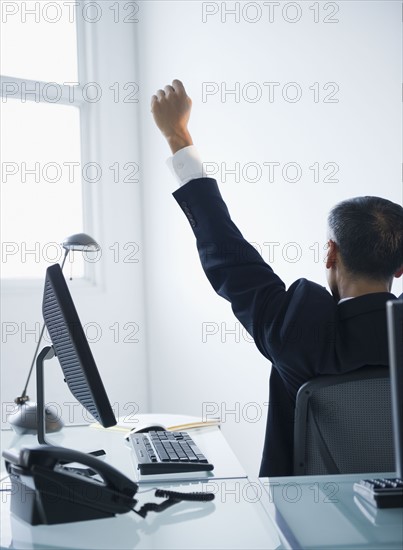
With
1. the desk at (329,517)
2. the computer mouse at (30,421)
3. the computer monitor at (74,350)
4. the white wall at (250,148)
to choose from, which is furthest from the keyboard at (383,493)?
the white wall at (250,148)

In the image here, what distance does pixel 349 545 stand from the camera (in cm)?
95

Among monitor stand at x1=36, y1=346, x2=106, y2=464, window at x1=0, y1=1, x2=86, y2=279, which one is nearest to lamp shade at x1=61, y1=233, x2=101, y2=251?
monitor stand at x1=36, y1=346, x2=106, y2=464

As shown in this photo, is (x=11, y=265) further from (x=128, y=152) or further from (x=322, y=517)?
(x=322, y=517)

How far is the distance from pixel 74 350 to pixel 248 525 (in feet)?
1.58

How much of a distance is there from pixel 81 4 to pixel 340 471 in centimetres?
345

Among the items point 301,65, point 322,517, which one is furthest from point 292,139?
point 322,517

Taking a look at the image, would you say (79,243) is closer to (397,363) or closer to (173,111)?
(173,111)

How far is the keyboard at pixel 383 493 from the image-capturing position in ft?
3.59

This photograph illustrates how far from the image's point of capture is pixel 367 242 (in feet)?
5.26

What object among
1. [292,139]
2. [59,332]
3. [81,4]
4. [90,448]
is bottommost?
[90,448]

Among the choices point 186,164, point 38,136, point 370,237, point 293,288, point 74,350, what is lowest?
point 74,350

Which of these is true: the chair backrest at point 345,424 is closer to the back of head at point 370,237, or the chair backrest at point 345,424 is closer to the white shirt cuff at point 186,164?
the back of head at point 370,237

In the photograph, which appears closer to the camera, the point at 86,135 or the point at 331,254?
the point at 331,254

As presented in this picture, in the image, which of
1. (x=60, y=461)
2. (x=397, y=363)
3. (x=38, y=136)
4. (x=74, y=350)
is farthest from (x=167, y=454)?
(x=38, y=136)
